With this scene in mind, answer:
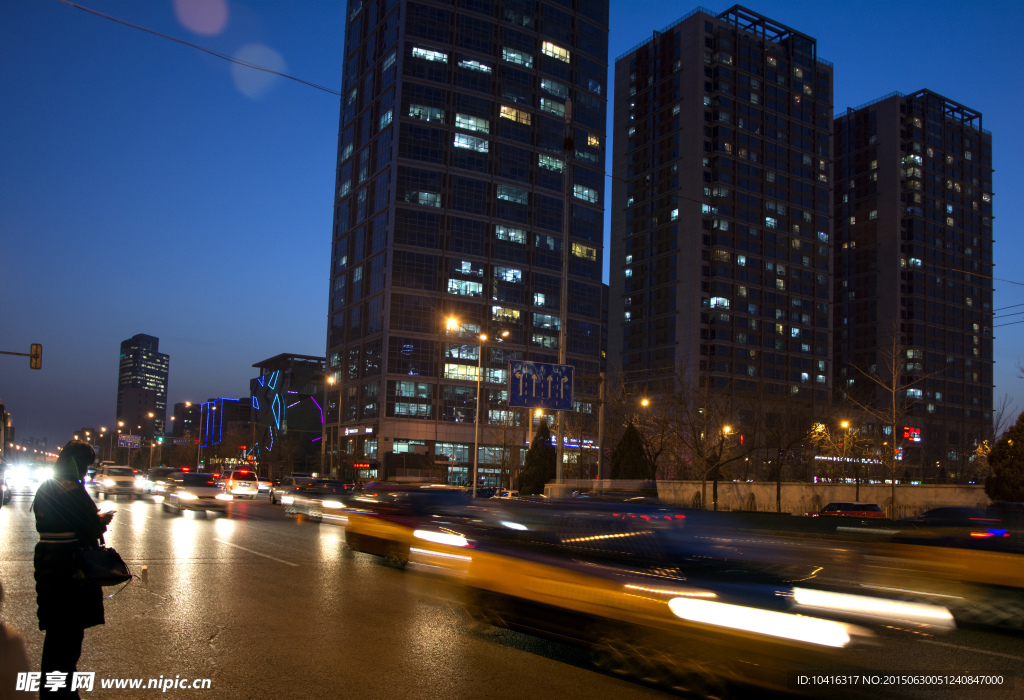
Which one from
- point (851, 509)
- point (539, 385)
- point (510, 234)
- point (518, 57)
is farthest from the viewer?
point (518, 57)

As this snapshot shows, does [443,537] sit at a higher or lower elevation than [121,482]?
higher

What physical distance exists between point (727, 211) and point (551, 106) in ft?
99.1

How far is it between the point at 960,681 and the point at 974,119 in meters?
158

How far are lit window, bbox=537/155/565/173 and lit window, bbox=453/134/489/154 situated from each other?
24.8 feet

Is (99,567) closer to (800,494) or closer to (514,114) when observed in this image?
(800,494)

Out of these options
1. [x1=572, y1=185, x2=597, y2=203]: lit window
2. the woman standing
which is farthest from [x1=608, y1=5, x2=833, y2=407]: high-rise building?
the woman standing

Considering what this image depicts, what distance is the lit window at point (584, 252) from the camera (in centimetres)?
9488

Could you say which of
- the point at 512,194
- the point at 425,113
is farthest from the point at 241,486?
the point at 512,194

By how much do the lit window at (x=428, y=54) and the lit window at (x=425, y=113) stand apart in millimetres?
6123

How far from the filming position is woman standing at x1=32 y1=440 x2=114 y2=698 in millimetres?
4793

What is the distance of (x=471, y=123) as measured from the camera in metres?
89.2

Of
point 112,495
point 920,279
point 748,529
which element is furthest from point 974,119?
point 112,495

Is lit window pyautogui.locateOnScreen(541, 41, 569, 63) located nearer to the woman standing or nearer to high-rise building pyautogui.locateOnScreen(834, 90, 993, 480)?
high-rise building pyautogui.locateOnScreen(834, 90, 993, 480)

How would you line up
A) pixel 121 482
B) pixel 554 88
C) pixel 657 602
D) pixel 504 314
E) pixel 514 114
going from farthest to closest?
pixel 554 88, pixel 514 114, pixel 504 314, pixel 121 482, pixel 657 602
